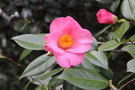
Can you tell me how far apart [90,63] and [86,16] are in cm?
102

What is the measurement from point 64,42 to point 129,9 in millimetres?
398

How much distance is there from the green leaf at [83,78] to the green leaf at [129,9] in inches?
13.8

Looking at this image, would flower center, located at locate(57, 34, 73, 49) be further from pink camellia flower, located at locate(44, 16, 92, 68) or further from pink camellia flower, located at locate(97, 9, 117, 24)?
pink camellia flower, located at locate(97, 9, 117, 24)

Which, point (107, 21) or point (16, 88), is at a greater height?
point (107, 21)

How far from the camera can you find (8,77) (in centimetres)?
224

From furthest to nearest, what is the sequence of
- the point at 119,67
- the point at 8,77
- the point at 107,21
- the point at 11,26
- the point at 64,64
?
the point at 8,77 → the point at 11,26 → the point at 119,67 → the point at 107,21 → the point at 64,64

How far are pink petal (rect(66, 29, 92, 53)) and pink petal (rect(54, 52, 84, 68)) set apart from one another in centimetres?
2

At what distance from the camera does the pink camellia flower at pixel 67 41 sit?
77cm

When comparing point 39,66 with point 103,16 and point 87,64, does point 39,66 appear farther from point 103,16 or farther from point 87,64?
point 103,16

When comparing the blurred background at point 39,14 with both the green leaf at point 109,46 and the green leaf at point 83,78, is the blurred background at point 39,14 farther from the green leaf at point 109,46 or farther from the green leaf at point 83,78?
the green leaf at point 83,78

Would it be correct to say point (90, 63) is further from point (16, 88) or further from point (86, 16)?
point (16, 88)

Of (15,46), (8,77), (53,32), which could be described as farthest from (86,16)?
(53,32)

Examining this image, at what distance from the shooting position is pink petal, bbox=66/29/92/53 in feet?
2.65

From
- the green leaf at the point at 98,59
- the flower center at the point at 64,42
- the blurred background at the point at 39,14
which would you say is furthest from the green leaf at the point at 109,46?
the blurred background at the point at 39,14
